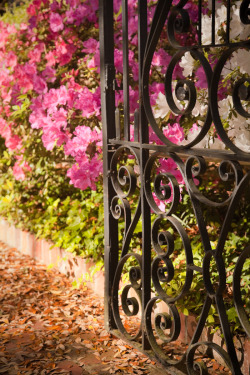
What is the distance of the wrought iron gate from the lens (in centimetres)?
197

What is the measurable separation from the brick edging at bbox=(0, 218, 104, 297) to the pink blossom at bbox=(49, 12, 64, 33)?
1661 millimetres

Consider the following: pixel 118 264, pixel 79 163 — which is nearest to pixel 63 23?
pixel 79 163

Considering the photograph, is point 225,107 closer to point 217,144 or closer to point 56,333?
point 217,144

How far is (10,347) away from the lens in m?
2.85

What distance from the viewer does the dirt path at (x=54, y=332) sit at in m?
2.60

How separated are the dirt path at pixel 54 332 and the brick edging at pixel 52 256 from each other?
76 mm

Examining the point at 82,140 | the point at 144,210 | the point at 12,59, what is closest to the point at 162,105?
the point at 144,210

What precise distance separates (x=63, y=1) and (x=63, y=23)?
22 centimetres

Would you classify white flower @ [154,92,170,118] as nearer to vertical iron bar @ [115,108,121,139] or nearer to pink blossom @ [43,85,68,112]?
vertical iron bar @ [115,108,121,139]

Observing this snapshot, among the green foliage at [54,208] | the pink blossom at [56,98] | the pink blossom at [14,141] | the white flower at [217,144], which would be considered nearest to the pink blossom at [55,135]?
the pink blossom at [56,98]

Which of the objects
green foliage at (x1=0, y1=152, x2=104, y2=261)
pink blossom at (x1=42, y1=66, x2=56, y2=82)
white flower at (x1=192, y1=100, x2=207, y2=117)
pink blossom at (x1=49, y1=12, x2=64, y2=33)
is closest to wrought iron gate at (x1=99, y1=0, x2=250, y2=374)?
white flower at (x1=192, y1=100, x2=207, y2=117)

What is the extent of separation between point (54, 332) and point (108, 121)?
129cm

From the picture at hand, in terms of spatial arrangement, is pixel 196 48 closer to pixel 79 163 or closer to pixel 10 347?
pixel 79 163

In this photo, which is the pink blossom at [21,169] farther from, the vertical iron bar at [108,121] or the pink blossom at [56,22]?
the vertical iron bar at [108,121]
